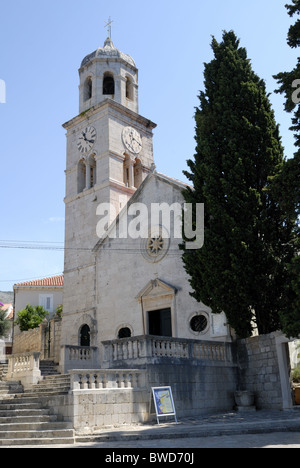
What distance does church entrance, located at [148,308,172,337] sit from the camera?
20.2 m

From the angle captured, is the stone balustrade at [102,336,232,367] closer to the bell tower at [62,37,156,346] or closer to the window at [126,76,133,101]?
the bell tower at [62,37,156,346]

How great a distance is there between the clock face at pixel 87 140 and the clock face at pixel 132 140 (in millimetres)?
1853

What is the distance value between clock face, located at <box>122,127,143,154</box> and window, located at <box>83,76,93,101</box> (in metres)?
3.66

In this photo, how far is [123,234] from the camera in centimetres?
2309

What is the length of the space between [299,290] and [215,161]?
693 cm

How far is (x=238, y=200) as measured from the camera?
50.6ft

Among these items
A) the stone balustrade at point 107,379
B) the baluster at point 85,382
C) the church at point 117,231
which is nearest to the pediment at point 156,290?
the church at point 117,231

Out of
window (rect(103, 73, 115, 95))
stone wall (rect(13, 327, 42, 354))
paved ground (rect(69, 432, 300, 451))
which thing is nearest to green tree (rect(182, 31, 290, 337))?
paved ground (rect(69, 432, 300, 451))

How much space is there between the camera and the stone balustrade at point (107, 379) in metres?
11.5

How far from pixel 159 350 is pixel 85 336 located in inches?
426

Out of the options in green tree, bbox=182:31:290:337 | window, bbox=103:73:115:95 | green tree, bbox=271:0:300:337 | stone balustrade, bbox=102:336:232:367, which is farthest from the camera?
window, bbox=103:73:115:95

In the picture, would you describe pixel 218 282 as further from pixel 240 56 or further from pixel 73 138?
pixel 73 138

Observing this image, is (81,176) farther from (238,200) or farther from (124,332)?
(238,200)
